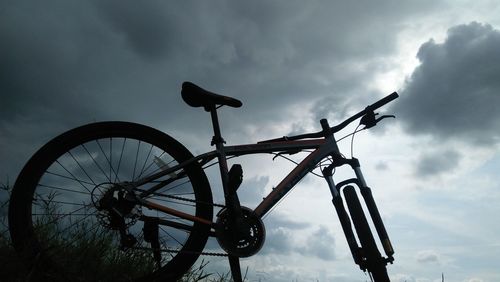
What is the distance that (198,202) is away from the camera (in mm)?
3230

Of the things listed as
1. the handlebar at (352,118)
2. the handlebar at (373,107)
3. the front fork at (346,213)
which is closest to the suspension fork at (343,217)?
the front fork at (346,213)

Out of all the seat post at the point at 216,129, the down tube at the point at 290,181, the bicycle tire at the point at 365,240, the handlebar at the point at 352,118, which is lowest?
the bicycle tire at the point at 365,240

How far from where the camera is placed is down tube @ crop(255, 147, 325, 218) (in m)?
3.50

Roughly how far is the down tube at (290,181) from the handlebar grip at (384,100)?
2.35ft

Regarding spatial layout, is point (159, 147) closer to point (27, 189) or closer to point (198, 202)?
point (198, 202)

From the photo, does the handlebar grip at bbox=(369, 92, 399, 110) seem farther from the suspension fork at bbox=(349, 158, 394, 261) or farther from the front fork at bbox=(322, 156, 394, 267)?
the suspension fork at bbox=(349, 158, 394, 261)

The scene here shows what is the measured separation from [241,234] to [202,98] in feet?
4.10

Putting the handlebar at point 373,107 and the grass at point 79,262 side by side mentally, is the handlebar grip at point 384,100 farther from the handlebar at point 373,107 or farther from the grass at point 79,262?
the grass at point 79,262

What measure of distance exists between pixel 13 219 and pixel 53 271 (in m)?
0.49

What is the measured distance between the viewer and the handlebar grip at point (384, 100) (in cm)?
384

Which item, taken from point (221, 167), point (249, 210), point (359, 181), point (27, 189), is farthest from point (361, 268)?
point (27, 189)

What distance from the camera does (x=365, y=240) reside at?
3.30 meters

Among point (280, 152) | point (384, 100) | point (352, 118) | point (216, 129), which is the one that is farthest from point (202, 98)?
point (384, 100)

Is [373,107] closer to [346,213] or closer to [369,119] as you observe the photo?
[369,119]
